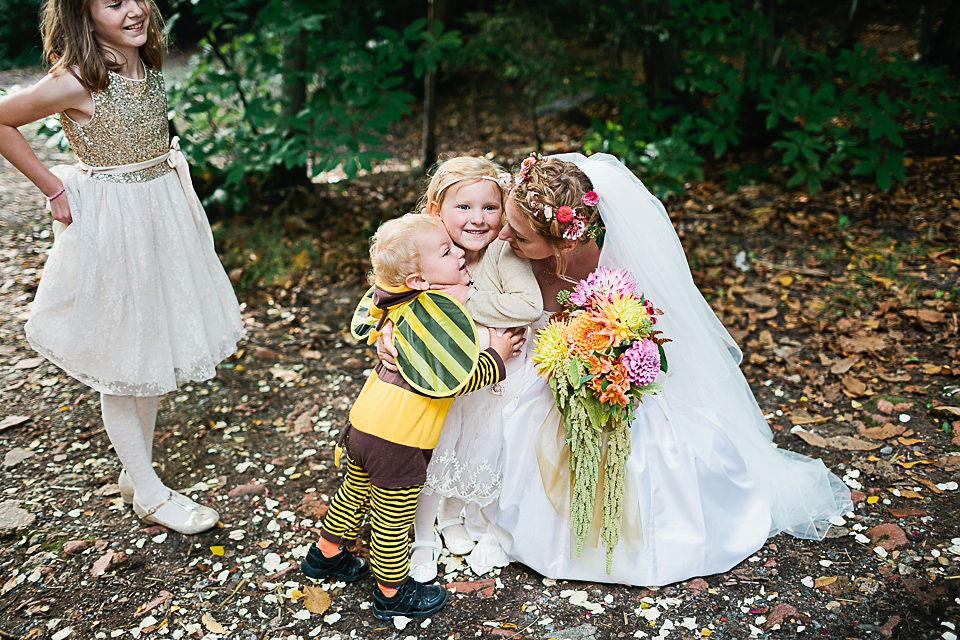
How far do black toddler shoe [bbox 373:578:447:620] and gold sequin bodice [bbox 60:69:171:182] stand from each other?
1601 mm

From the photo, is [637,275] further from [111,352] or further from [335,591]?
[111,352]

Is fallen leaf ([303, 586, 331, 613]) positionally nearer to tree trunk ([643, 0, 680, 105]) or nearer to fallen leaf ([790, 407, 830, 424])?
fallen leaf ([790, 407, 830, 424])

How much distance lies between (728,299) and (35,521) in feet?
11.1

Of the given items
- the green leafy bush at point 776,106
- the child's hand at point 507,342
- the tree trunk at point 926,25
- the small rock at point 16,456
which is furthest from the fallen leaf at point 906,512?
the tree trunk at point 926,25

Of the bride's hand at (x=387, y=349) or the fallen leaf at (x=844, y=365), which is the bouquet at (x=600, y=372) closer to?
the bride's hand at (x=387, y=349)

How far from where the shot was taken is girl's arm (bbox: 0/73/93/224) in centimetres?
211

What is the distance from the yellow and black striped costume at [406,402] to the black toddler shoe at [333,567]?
0.19m

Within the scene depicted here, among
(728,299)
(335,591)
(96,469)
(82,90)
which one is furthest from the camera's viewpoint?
(728,299)

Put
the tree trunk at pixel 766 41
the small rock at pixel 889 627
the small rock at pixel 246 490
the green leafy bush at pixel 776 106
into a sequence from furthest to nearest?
1. the tree trunk at pixel 766 41
2. the green leafy bush at pixel 776 106
3. the small rock at pixel 246 490
4. the small rock at pixel 889 627

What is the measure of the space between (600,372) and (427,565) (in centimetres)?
90

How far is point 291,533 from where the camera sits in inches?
102

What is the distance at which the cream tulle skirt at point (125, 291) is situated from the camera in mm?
2305

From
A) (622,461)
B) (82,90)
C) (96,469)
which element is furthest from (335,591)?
(82,90)

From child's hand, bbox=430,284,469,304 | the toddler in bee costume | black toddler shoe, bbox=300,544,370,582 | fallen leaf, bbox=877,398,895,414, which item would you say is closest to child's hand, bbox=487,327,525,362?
the toddler in bee costume
